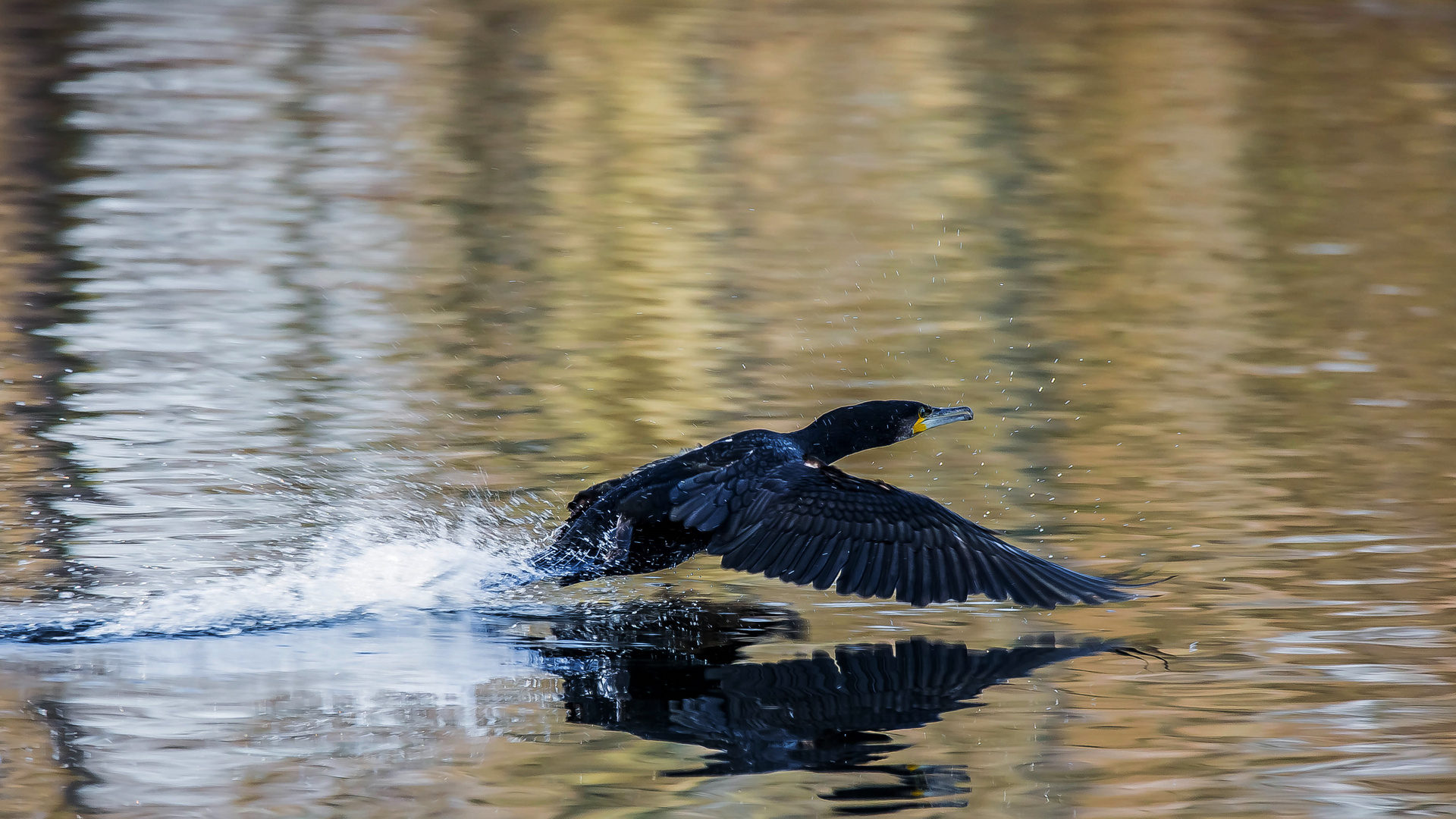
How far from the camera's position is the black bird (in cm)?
570

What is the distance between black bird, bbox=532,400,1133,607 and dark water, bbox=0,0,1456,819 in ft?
0.72

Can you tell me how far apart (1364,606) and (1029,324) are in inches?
218

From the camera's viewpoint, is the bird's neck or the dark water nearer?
the dark water

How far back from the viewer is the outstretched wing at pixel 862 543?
5684mm

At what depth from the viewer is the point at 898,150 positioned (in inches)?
747

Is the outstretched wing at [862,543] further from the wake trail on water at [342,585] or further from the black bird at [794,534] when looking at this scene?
the wake trail on water at [342,585]

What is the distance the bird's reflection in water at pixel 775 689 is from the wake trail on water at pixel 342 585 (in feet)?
2.01

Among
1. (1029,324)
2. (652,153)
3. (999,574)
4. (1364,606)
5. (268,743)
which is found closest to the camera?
(268,743)

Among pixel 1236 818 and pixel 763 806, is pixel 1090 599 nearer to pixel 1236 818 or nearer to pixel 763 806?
pixel 1236 818

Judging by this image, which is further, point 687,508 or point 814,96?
point 814,96

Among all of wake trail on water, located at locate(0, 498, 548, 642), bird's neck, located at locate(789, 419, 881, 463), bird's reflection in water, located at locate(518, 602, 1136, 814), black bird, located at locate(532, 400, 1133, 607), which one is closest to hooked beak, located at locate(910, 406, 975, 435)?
bird's neck, located at locate(789, 419, 881, 463)

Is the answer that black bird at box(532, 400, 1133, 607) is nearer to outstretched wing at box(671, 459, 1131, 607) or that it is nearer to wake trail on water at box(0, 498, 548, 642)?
outstretched wing at box(671, 459, 1131, 607)

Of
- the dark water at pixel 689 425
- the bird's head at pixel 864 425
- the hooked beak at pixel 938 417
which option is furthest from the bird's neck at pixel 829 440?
the dark water at pixel 689 425

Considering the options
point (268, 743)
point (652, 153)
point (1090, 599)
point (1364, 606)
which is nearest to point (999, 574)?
point (1090, 599)
